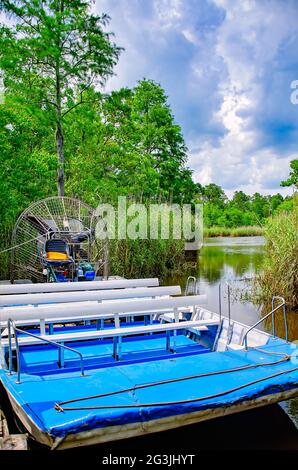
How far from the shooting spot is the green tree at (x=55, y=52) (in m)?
12.7

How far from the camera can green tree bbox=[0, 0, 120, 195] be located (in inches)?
499

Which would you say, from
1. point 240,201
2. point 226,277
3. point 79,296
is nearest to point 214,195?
point 240,201

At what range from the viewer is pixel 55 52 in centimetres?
1280

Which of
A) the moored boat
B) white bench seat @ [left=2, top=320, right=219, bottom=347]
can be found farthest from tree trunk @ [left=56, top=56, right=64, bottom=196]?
white bench seat @ [left=2, top=320, right=219, bottom=347]

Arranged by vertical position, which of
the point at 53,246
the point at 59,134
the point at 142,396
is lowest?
the point at 142,396

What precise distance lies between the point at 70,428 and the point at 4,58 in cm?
1138

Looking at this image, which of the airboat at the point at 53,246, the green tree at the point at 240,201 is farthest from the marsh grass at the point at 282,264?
the green tree at the point at 240,201

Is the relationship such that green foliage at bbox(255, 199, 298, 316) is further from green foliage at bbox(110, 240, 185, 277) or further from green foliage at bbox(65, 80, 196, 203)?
green foliage at bbox(65, 80, 196, 203)

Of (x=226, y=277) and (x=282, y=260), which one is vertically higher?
(x=282, y=260)

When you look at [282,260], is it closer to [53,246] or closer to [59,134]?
[53,246]

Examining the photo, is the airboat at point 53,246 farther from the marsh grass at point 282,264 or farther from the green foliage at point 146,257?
the marsh grass at point 282,264

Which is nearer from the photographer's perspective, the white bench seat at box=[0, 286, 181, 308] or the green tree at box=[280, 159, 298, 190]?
the white bench seat at box=[0, 286, 181, 308]

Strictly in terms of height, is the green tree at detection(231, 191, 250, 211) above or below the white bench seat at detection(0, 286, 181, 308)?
above

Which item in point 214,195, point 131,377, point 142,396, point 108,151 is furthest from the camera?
point 214,195
